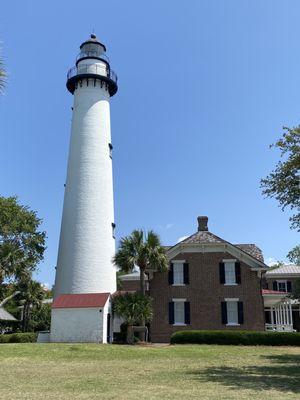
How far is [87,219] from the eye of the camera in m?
33.2

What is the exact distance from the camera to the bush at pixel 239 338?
28.1 meters

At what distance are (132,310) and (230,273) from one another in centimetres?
843

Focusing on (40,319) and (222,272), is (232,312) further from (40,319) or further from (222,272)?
(40,319)

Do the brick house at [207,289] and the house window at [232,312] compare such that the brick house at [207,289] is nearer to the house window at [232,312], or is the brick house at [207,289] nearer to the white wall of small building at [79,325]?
the house window at [232,312]

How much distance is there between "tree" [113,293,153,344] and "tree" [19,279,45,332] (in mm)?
15407

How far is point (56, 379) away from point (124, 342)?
16273 mm

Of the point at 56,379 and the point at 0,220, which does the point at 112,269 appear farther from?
the point at 56,379

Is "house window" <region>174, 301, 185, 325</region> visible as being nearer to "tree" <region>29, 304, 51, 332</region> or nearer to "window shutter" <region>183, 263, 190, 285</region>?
"window shutter" <region>183, 263, 190, 285</region>

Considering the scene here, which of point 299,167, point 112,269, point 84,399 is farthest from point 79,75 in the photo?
point 84,399

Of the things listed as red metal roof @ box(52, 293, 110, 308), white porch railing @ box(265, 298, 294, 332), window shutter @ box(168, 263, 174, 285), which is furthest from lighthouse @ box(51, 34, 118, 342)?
white porch railing @ box(265, 298, 294, 332)

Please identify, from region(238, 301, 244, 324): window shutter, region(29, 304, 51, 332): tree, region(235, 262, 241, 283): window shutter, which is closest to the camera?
region(238, 301, 244, 324): window shutter

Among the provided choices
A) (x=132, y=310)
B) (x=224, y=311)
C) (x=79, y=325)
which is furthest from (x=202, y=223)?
(x=79, y=325)

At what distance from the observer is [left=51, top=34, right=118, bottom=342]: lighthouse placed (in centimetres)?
3036

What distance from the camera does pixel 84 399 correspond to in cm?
1055
